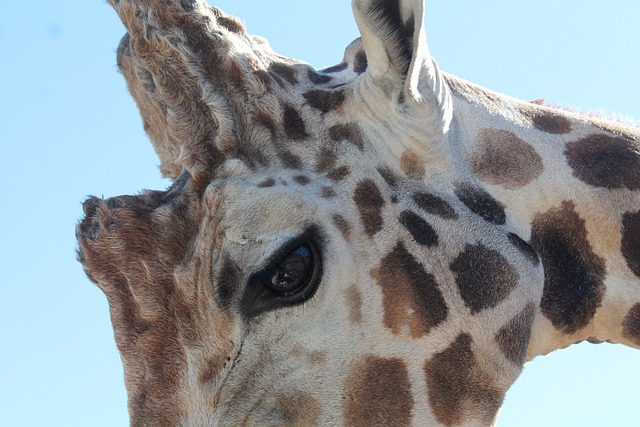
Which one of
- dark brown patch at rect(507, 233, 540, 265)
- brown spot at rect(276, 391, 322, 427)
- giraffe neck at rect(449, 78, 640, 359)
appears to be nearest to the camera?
brown spot at rect(276, 391, 322, 427)

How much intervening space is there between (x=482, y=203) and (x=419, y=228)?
33 centimetres

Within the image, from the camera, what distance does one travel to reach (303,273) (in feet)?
9.98

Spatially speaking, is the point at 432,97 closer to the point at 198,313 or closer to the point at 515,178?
the point at 515,178

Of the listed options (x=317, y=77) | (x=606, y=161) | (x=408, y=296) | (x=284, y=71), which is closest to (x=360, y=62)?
(x=317, y=77)

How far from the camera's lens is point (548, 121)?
3.80 meters

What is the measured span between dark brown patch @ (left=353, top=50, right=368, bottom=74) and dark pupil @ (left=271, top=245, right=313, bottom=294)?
1.30 metres

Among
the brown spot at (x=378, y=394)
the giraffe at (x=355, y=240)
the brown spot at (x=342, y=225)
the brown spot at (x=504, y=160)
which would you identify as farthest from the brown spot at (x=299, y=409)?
the brown spot at (x=504, y=160)

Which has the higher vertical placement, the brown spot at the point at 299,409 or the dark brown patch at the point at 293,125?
the dark brown patch at the point at 293,125

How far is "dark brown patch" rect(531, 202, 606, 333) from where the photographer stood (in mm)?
3387

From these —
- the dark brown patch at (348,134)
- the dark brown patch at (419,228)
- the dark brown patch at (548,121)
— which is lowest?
the dark brown patch at (419,228)

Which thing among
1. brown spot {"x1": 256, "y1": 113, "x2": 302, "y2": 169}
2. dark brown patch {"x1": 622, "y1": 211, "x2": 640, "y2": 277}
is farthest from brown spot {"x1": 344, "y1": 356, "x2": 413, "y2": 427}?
dark brown patch {"x1": 622, "y1": 211, "x2": 640, "y2": 277}

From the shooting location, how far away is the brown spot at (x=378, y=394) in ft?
9.89

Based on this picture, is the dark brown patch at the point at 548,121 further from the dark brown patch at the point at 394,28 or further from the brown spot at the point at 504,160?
the dark brown patch at the point at 394,28

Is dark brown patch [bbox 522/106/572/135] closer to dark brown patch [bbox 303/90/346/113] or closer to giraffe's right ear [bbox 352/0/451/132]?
giraffe's right ear [bbox 352/0/451/132]
